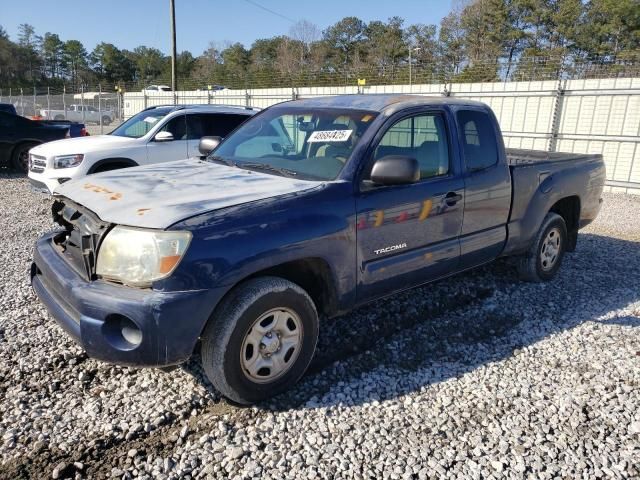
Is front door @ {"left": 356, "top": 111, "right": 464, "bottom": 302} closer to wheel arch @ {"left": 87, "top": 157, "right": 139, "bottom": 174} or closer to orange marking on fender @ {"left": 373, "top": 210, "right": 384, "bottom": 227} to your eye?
orange marking on fender @ {"left": 373, "top": 210, "right": 384, "bottom": 227}

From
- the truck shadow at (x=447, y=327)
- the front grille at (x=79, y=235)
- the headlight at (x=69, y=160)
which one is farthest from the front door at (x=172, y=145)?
the truck shadow at (x=447, y=327)

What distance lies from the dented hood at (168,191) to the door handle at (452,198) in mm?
1209

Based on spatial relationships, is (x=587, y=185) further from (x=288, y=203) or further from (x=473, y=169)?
(x=288, y=203)

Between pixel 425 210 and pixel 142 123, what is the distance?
6.84 metres

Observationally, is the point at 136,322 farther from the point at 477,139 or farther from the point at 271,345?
the point at 477,139

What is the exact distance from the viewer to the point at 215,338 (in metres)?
2.82

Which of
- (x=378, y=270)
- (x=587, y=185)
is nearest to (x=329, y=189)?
(x=378, y=270)

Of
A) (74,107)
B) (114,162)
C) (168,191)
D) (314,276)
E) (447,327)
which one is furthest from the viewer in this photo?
(74,107)

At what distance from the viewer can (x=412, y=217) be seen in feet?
12.1

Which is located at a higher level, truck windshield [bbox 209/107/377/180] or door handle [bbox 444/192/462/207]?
truck windshield [bbox 209/107/377/180]

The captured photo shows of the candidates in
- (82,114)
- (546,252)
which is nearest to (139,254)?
(546,252)

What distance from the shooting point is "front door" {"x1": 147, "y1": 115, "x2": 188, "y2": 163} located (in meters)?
8.48

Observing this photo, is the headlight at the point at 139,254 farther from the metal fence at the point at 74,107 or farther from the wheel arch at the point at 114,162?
the metal fence at the point at 74,107

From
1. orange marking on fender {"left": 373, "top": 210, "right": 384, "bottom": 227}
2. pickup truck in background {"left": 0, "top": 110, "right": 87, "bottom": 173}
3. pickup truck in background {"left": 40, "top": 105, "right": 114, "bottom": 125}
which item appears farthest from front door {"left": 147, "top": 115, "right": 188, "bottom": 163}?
pickup truck in background {"left": 40, "top": 105, "right": 114, "bottom": 125}
